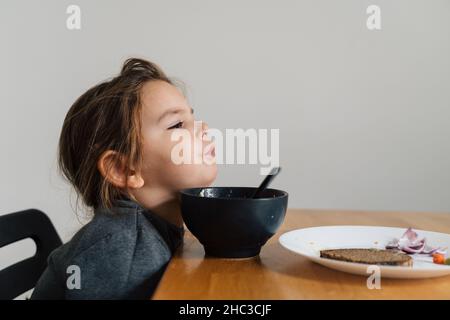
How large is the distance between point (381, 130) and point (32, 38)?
1441 mm

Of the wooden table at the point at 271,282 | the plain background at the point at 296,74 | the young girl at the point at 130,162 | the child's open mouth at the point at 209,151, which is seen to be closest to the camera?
the wooden table at the point at 271,282

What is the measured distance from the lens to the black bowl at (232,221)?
71 centimetres

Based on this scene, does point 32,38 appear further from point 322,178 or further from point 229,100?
point 322,178

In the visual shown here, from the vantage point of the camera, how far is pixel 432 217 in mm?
1139

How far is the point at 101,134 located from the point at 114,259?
301mm

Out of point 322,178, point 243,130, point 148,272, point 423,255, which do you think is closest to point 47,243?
point 148,272

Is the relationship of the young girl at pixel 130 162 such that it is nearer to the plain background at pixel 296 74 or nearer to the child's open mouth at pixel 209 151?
the child's open mouth at pixel 209 151

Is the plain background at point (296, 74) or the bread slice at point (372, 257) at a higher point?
the plain background at point (296, 74)

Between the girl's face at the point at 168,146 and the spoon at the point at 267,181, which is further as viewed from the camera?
the girl's face at the point at 168,146

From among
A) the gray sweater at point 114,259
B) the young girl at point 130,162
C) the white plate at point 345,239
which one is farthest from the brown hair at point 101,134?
the white plate at point 345,239

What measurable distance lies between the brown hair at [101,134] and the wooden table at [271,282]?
0.23 meters

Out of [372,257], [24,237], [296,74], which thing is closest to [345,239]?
[372,257]

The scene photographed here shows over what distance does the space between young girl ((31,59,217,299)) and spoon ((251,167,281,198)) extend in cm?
15

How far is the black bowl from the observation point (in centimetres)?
71
